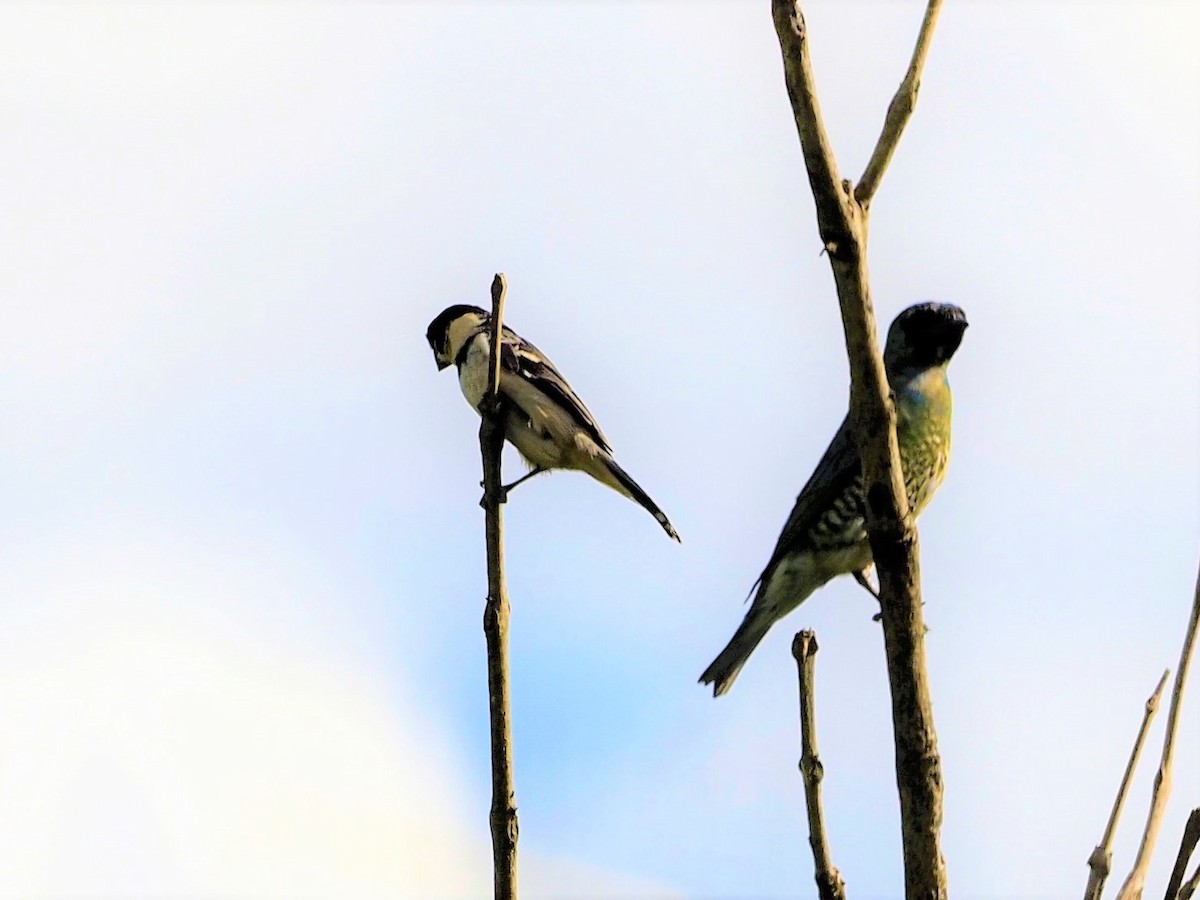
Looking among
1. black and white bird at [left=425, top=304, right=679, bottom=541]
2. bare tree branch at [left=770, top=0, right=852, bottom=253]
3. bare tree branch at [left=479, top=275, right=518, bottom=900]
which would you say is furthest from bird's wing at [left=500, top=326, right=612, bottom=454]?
bare tree branch at [left=770, top=0, right=852, bottom=253]

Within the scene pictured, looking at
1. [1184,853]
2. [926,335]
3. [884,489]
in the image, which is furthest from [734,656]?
[1184,853]

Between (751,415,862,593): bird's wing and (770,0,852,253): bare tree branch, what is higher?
(751,415,862,593): bird's wing

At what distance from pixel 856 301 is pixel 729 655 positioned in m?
4.58

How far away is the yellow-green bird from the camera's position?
6.33 meters

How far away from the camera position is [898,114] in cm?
262

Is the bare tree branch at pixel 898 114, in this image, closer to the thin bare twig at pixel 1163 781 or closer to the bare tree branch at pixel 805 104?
the bare tree branch at pixel 805 104

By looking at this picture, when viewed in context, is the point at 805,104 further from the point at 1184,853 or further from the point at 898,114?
the point at 1184,853

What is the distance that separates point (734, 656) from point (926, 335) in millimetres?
1710

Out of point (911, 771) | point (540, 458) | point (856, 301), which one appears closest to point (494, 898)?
point (911, 771)

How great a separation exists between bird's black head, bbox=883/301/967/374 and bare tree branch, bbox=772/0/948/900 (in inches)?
145

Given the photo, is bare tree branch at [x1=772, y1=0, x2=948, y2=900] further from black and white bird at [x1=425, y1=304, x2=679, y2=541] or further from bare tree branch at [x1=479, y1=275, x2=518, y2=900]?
black and white bird at [x1=425, y1=304, x2=679, y2=541]

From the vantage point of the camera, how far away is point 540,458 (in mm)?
7445

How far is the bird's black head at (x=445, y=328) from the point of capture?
857 cm

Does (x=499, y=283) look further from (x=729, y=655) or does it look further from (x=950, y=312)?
(x=729, y=655)
